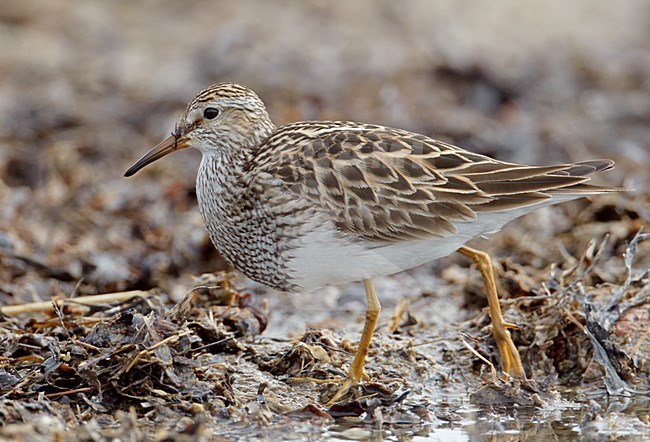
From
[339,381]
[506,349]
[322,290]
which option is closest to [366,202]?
[339,381]

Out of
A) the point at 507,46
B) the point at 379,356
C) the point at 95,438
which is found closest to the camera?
the point at 95,438

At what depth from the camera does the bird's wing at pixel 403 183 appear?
209 inches

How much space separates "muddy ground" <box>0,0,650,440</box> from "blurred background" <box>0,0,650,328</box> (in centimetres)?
3

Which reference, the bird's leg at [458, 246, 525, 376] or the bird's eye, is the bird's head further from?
the bird's leg at [458, 246, 525, 376]

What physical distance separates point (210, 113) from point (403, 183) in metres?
1.27

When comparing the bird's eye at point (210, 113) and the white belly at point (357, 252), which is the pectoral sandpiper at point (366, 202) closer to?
the white belly at point (357, 252)

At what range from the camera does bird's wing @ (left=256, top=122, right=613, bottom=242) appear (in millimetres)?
5297

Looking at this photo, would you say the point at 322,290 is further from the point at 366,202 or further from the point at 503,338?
the point at 366,202

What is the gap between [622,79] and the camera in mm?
12781

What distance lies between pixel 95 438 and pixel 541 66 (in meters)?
9.69

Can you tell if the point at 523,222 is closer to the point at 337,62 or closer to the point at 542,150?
the point at 542,150

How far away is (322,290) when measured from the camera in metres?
7.68

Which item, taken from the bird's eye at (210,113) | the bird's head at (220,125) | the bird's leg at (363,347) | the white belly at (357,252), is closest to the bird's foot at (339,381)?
the bird's leg at (363,347)

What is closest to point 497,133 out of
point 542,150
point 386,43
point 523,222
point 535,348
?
point 542,150
